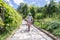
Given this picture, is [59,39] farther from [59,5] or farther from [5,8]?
[59,5]

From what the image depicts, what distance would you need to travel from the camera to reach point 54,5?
44656 mm

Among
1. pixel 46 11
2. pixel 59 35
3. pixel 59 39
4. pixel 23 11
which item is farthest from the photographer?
pixel 23 11

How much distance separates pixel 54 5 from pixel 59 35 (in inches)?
1207

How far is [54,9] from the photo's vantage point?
1730 inches

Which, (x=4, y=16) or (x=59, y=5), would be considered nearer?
(x=4, y=16)

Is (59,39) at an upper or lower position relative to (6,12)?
lower

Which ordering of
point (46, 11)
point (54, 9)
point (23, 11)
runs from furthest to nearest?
point (23, 11)
point (46, 11)
point (54, 9)

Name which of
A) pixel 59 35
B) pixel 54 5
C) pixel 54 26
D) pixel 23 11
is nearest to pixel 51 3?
pixel 54 5

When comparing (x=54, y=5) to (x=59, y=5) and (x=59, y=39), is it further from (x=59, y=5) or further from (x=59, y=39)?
(x=59, y=39)

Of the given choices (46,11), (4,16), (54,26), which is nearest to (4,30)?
(4,16)

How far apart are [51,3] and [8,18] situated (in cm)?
2827

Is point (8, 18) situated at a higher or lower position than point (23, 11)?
higher

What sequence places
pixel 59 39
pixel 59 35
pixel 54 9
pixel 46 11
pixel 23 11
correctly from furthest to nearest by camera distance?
1. pixel 23 11
2. pixel 46 11
3. pixel 54 9
4. pixel 59 35
5. pixel 59 39

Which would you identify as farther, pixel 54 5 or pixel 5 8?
pixel 54 5
